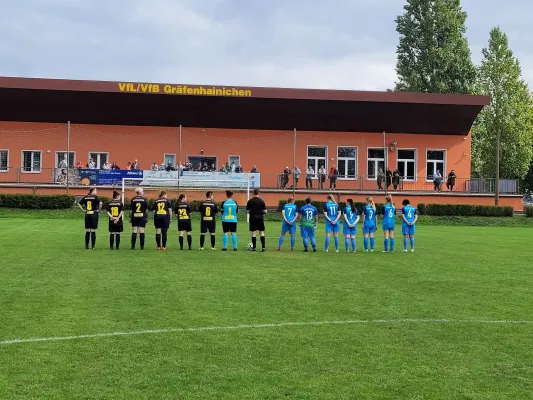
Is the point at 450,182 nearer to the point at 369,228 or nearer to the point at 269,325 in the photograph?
the point at 369,228

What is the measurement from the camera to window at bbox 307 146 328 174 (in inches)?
1817

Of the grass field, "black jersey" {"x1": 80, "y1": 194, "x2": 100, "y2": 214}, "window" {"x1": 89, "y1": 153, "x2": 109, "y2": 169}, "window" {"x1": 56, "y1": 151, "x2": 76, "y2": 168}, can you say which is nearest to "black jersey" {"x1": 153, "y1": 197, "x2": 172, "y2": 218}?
"black jersey" {"x1": 80, "y1": 194, "x2": 100, "y2": 214}

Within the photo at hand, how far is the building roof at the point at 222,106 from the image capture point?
42219mm

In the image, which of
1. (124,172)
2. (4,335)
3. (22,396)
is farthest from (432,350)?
(124,172)

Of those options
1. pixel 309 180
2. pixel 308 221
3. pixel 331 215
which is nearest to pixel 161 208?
pixel 308 221

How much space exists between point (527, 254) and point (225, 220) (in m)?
9.29

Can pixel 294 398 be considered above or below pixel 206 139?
below

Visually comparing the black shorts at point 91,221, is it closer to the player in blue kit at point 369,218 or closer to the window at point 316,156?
the player in blue kit at point 369,218

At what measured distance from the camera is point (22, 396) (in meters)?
5.67

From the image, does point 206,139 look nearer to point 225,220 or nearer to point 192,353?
point 225,220

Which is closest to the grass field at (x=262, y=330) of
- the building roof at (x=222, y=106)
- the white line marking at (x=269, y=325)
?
the white line marking at (x=269, y=325)

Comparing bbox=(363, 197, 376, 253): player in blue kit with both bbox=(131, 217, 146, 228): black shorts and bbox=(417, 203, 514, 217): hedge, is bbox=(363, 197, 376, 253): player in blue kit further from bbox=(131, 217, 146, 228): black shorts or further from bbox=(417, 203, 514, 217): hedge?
bbox=(417, 203, 514, 217): hedge

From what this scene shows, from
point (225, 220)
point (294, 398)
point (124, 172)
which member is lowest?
point (294, 398)

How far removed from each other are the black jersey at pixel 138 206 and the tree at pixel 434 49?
1621 inches
